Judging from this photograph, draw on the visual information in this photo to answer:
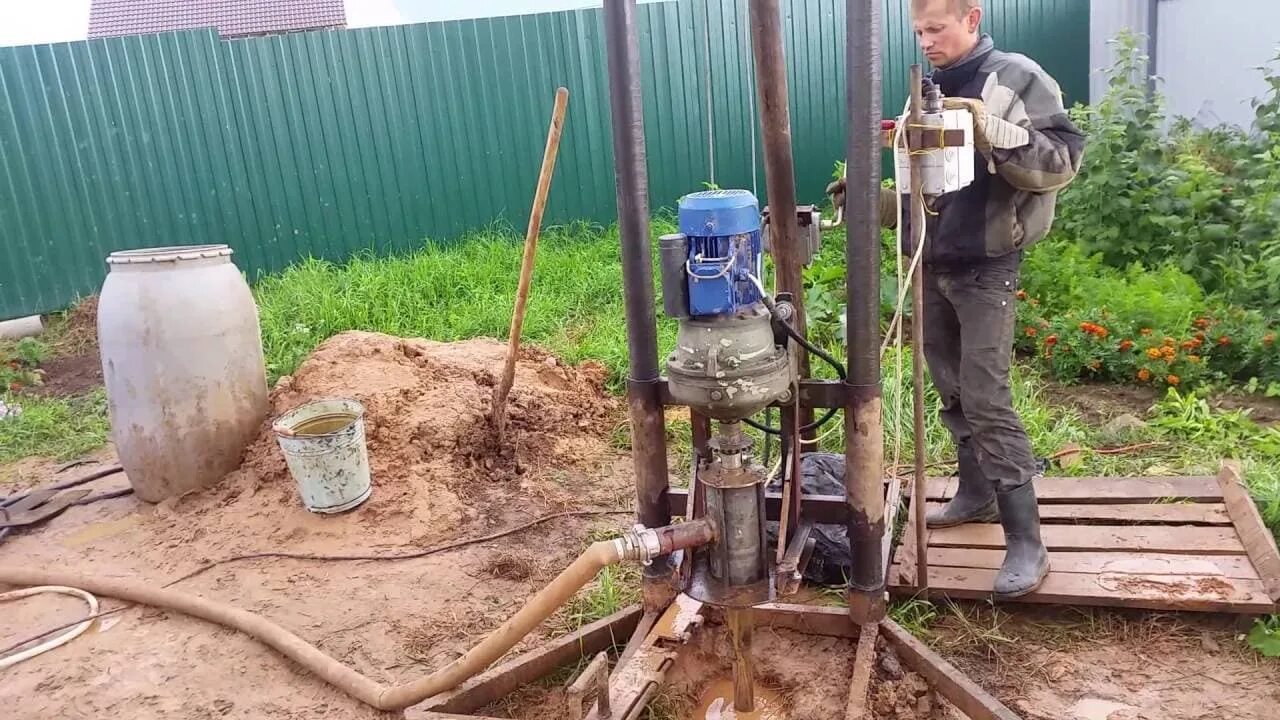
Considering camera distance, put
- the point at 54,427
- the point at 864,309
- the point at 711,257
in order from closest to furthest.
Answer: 1. the point at 711,257
2. the point at 864,309
3. the point at 54,427

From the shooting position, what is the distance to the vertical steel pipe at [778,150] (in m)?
2.70

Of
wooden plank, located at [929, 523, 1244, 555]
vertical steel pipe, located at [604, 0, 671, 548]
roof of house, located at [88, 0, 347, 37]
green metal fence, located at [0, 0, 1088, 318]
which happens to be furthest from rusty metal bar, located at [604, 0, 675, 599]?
roof of house, located at [88, 0, 347, 37]

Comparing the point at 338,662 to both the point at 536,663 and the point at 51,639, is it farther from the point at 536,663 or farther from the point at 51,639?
the point at 51,639

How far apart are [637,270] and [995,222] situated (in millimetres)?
1067

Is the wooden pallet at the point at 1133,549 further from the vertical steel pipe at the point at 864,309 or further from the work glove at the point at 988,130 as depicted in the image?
the work glove at the point at 988,130

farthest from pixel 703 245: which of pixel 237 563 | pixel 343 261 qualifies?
pixel 343 261

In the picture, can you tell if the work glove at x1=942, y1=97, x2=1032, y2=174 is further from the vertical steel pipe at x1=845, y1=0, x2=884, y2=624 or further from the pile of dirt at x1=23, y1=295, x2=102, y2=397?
the pile of dirt at x1=23, y1=295, x2=102, y2=397

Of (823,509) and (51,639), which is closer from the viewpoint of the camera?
(823,509)

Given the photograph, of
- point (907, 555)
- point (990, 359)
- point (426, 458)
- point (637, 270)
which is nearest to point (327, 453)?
point (426, 458)

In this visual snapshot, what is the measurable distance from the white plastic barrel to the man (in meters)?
2.92

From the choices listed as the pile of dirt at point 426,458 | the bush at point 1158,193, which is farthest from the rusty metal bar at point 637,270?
the bush at point 1158,193

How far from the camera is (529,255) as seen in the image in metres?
4.05

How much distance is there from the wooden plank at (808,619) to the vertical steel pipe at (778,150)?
0.58 metres

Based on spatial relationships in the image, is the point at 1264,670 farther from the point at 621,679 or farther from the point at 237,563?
the point at 237,563
